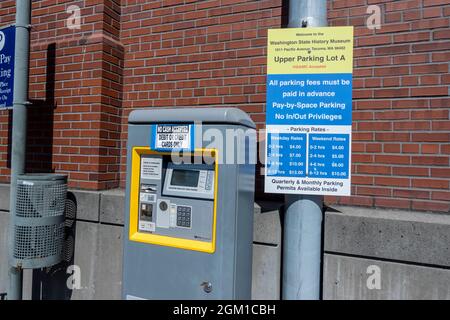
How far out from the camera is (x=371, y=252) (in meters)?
2.59

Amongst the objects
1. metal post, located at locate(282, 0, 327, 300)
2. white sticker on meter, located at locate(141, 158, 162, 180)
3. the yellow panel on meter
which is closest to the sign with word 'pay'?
metal post, located at locate(282, 0, 327, 300)

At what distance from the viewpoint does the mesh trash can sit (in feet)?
10.2

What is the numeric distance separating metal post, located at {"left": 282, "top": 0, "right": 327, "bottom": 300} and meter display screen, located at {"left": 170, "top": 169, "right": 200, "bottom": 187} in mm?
639

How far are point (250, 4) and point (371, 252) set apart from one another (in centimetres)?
232

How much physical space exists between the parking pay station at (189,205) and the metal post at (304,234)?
0.32m

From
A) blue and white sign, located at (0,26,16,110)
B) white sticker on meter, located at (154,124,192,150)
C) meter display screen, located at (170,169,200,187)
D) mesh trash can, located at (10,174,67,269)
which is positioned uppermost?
blue and white sign, located at (0,26,16,110)

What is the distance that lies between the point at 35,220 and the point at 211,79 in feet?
6.47

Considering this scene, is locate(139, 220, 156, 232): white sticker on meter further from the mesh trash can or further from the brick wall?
the brick wall

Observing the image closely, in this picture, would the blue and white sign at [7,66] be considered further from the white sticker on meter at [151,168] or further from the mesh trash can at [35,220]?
the white sticker on meter at [151,168]

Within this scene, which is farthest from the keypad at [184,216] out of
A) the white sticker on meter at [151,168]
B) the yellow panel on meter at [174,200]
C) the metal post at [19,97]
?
the metal post at [19,97]

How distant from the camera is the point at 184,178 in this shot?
2416 mm

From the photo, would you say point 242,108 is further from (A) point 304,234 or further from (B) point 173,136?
(A) point 304,234

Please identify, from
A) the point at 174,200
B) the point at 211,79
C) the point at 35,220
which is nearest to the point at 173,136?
the point at 174,200
